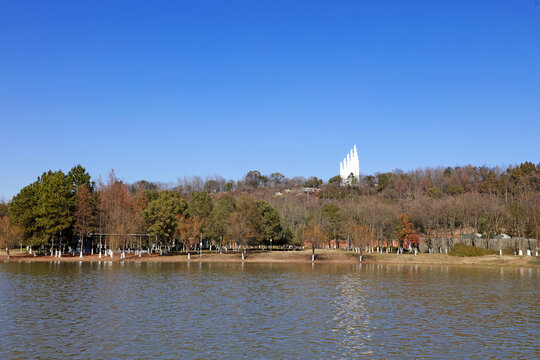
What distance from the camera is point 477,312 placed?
37.6 meters

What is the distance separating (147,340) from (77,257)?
260 feet

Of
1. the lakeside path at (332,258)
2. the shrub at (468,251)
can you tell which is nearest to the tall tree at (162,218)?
the lakeside path at (332,258)

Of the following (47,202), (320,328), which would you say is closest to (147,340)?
(320,328)

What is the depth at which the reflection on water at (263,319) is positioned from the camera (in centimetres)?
2562

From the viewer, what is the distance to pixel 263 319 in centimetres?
3391

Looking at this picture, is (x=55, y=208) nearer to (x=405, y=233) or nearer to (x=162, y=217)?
(x=162, y=217)

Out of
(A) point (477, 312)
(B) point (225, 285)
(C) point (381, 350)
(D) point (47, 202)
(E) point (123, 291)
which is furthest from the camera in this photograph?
(D) point (47, 202)

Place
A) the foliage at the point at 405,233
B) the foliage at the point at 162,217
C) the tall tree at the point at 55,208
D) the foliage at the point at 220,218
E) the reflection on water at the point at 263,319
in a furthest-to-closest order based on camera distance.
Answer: the foliage at the point at 220,218
the foliage at the point at 405,233
the foliage at the point at 162,217
the tall tree at the point at 55,208
the reflection on water at the point at 263,319

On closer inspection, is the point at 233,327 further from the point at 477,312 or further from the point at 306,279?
the point at 306,279

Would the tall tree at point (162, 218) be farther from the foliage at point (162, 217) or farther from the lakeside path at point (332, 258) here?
the lakeside path at point (332, 258)

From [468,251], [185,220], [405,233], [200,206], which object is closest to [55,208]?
[185,220]

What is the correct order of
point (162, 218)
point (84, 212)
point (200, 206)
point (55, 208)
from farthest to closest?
1. point (200, 206)
2. point (84, 212)
3. point (162, 218)
4. point (55, 208)

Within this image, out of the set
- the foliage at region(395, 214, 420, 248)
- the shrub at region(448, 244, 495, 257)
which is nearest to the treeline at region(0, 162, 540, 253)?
the foliage at region(395, 214, 420, 248)

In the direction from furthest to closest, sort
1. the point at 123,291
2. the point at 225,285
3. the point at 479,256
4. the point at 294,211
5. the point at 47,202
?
1. the point at 294,211
2. the point at 47,202
3. the point at 479,256
4. the point at 225,285
5. the point at 123,291
